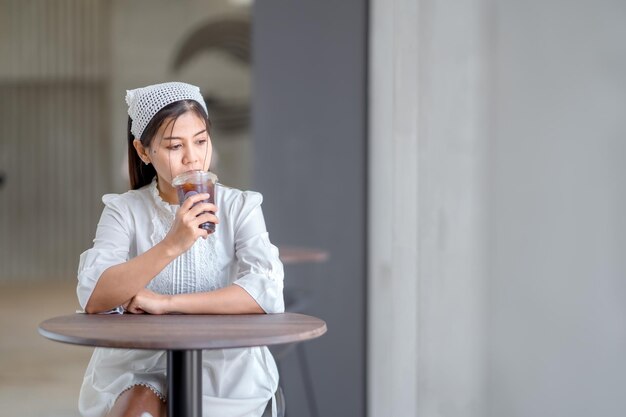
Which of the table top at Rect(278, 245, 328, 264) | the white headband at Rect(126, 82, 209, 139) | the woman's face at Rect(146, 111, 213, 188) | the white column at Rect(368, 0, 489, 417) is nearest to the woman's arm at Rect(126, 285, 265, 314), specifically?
the woman's face at Rect(146, 111, 213, 188)

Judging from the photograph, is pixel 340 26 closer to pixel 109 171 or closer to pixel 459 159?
pixel 459 159

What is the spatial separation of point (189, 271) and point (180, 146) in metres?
0.31

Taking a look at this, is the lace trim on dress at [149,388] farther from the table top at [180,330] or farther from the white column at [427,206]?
the white column at [427,206]

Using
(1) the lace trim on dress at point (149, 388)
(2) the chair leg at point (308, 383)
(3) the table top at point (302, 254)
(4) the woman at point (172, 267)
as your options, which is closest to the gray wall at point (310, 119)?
(3) the table top at point (302, 254)

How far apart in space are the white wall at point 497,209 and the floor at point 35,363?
1.97 metres

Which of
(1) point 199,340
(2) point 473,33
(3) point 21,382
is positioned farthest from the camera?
(3) point 21,382

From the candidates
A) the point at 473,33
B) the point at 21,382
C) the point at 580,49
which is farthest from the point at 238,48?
the point at 580,49

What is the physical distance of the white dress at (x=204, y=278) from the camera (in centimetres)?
187

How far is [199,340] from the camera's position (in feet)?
4.78

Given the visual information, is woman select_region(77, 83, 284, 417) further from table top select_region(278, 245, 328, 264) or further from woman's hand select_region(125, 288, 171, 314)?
table top select_region(278, 245, 328, 264)

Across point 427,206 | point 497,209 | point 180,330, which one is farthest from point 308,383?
point 180,330

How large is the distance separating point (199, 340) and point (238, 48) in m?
5.18

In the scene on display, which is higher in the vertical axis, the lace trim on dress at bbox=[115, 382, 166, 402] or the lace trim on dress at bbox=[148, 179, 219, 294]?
the lace trim on dress at bbox=[148, 179, 219, 294]

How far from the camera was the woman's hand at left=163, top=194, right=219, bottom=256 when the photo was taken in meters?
1.71
